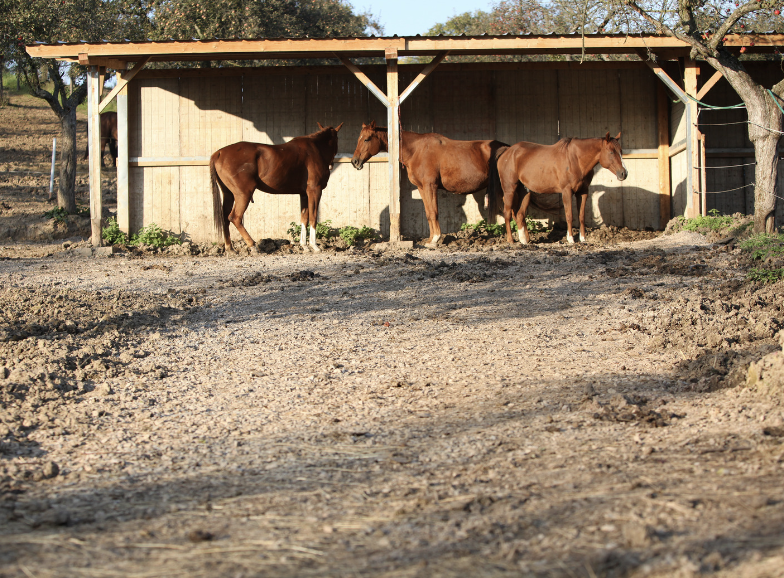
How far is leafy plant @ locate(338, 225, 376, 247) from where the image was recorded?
1268cm

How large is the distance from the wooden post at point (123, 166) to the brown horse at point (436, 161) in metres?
3.86

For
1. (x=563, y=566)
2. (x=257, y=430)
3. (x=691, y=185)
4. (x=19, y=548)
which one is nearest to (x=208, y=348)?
(x=257, y=430)

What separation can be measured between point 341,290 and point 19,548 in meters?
5.75

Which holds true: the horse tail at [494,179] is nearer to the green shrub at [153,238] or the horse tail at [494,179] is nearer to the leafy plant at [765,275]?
the leafy plant at [765,275]

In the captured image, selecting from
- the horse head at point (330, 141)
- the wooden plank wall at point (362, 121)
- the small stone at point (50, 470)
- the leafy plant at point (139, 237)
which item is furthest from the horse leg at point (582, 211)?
the small stone at point (50, 470)

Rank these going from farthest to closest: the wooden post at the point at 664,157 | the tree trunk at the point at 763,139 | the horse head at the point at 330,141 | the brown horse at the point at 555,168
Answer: the wooden post at the point at 664,157 → the horse head at the point at 330,141 → the brown horse at the point at 555,168 → the tree trunk at the point at 763,139

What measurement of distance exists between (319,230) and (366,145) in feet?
5.40

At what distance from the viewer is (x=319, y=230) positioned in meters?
12.9

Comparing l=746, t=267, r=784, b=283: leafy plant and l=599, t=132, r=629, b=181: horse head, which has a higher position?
l=599, t=132, r=629, b=181: horse head

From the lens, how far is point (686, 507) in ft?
9.63

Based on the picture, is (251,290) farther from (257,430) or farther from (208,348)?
(257,430)

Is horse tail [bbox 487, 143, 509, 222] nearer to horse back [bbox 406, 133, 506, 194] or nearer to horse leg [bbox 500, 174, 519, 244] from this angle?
horse back [bbox 406, 133, 506, 194]

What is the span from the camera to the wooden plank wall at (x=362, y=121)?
43.7 ft

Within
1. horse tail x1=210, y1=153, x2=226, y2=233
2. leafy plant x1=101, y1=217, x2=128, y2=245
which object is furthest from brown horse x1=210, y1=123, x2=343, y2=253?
leafy plant x1=101, y1=217, x2=128, y2=245
